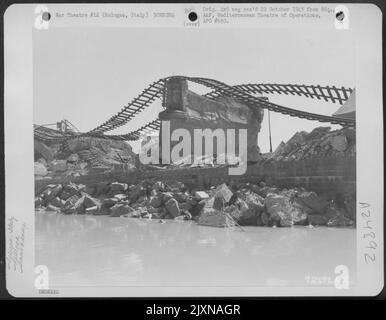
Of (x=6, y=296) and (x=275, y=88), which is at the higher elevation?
(x=275, y=88)

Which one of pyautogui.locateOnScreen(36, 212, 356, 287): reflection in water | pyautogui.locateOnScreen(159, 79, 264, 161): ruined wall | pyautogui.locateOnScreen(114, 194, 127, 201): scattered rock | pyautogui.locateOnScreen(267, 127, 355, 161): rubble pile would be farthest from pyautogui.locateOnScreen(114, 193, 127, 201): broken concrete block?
pyautogui.locateOnScreen(267, 127, 355, 161): rubble pile

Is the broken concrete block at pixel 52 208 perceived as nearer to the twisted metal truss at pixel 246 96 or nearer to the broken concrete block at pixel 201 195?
the twisted metal truss at pixel 246 96

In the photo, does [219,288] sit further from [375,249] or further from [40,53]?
[40,53]

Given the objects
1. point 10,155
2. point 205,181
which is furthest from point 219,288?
point 10,155

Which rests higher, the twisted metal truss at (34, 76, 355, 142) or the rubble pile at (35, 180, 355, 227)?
the twisted metal truss at (34, 76, 355, 142)

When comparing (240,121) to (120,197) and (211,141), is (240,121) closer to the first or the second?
(211,141)

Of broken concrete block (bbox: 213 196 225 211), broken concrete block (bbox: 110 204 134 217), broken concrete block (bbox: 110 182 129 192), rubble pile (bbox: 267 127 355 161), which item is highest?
rubble pile (bbox: 267 127 355 161)

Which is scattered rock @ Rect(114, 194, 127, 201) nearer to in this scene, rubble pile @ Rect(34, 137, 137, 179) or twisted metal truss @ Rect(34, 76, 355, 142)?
rubble pile @ Rect(34, 137, 137, 179)

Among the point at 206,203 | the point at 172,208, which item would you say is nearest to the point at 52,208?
the point at 172,208
